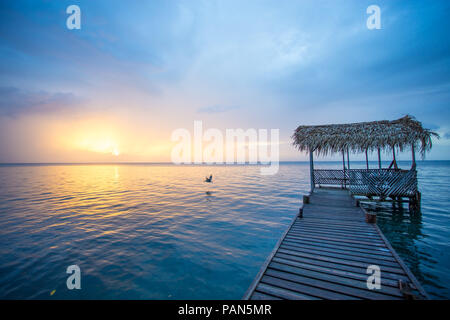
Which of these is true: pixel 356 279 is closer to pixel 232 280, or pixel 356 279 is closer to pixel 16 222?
pixel 232 280

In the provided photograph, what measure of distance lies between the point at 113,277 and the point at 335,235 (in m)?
8.31

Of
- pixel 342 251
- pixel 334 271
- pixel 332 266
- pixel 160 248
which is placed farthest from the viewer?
pixel 160 248

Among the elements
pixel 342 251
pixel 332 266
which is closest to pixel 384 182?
pixel 342 251

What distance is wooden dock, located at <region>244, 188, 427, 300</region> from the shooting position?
153 inches

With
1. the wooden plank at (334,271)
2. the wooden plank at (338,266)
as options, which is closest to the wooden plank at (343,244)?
the wooden plank at (338,266)

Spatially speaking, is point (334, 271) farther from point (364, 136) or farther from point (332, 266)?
point (364, 136)

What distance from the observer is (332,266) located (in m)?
4.86

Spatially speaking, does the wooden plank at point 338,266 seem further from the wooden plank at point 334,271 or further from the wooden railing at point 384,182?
the wooden railing at point 384,182

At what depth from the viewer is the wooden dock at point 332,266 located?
3875 mm

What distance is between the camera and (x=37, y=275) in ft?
20.6

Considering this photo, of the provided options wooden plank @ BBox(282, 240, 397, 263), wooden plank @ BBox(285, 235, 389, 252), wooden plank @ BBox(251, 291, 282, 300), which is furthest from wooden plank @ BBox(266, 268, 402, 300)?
wooden plank @ BBox(285, 235, 389, 252)

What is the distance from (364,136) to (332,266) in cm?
1181

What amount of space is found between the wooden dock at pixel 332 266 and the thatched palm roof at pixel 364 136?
7205mm
